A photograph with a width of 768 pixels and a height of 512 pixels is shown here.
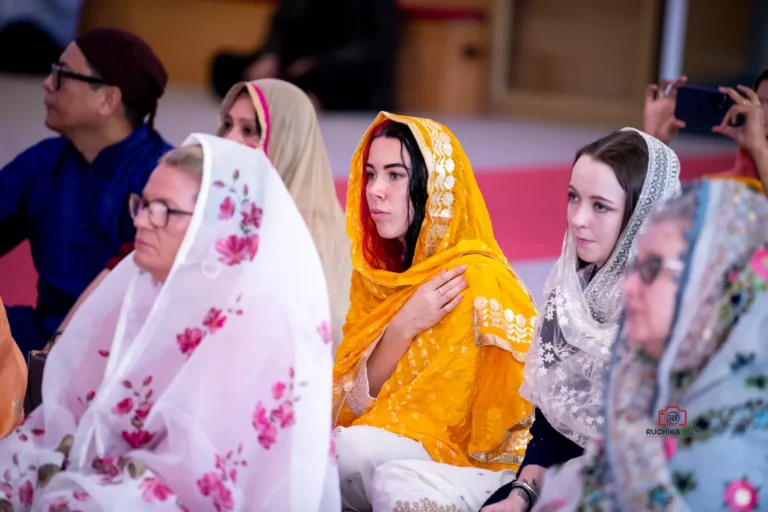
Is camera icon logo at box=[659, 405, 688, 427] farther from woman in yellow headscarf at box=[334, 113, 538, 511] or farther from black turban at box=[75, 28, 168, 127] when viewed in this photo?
black turban at box=[75, 28, 168, 127]

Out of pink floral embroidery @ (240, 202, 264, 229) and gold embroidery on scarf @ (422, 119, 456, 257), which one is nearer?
pink floral embroidery @ (240, 202, 264, 229)

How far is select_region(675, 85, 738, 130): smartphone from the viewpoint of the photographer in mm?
2748

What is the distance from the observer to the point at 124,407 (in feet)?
5.98

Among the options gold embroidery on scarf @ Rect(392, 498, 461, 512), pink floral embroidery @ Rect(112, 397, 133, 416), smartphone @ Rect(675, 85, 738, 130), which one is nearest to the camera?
pink floral embroidery @ Rect(112, 397, 133, 416)

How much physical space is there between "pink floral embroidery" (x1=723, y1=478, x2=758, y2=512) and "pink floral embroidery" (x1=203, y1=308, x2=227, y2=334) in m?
0.87

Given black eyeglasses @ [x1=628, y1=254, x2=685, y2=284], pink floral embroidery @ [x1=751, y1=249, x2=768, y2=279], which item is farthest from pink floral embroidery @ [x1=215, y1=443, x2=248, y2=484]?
pink floral embroidery @ [x1=751, y1=249, x2=768, y2=279]

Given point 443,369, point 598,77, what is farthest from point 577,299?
point 598,77

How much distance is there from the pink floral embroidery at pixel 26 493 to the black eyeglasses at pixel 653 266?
116 centimetres

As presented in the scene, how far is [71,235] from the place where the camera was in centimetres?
295

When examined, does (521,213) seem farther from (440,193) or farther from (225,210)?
(225,210)

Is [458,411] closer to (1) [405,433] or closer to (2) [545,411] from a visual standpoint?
(1) [405,433]

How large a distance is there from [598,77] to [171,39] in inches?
162

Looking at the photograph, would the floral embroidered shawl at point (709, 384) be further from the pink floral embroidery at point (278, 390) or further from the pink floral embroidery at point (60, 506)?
the pink floral embroidery at point (60, 506)

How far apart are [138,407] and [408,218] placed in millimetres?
842
